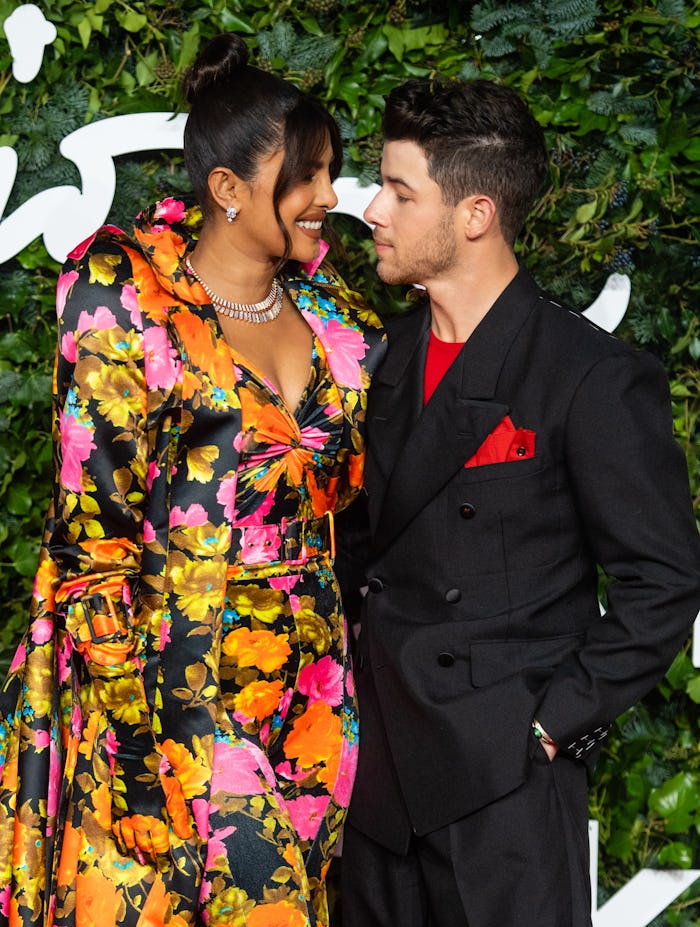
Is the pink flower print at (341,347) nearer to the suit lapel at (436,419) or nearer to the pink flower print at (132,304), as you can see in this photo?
the suit lapel at (436,419)

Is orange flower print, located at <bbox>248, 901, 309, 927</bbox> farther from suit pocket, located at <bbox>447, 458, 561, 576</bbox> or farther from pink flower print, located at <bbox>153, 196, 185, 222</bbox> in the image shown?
pink flower print, located at <bbox>153, 196, 185, 222</bbox>

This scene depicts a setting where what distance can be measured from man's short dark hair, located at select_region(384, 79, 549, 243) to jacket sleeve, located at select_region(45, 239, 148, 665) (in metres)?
0.64

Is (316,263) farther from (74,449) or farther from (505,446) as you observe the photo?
(74,449)

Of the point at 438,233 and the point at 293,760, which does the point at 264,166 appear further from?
the point at 293,760

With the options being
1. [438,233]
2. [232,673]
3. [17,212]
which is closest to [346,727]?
[232,673]

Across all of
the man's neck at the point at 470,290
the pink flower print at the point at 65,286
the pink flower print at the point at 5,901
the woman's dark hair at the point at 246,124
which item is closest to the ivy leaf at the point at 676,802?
the man's neck at the point at 470,290

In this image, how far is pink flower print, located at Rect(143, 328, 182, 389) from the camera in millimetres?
2170

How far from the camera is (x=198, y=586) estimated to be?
2225mm

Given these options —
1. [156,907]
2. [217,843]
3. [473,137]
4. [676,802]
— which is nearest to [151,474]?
[217,843]

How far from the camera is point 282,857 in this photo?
2250mm

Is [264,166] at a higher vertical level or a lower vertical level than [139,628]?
higher

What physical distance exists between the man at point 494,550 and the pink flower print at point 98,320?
59 centimetres

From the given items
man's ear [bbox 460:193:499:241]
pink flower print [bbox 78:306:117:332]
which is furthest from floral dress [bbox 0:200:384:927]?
man's ear [bbox 460:193:499:241]

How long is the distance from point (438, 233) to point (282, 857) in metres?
1.19
